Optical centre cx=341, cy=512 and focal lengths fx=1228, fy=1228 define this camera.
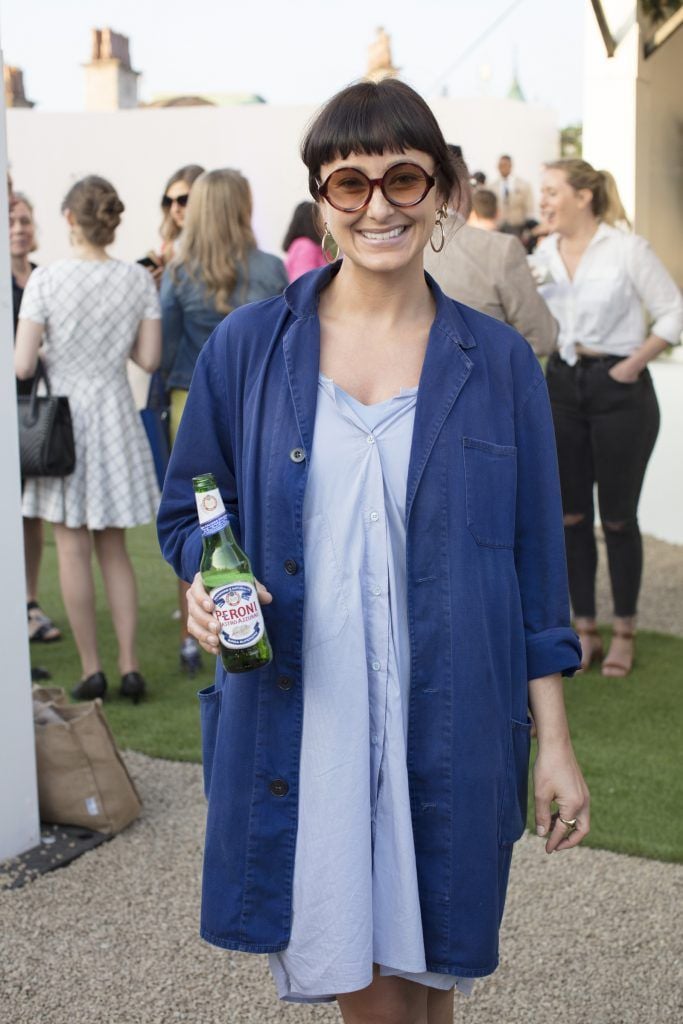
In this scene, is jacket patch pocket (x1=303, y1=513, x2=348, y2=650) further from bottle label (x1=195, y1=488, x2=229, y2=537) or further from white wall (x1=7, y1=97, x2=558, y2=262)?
white wall (x1=7, y1=97, x2=558, y2=262)

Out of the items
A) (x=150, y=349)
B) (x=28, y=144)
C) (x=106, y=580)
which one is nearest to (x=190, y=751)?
(x=106, y=580)

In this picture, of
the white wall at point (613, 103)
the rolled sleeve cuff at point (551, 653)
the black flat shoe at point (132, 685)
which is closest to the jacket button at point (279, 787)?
the rolled sleeve cuff at point (551, 653)

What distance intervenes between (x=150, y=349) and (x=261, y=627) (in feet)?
13.4

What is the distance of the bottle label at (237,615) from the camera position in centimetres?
189

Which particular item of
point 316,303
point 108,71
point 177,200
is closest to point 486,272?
point 177,200

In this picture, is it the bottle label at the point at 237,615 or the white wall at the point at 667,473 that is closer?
the bottle label at the point at 237,615

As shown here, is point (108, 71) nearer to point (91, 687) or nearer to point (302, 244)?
point (302, 244)

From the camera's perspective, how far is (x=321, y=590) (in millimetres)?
1989

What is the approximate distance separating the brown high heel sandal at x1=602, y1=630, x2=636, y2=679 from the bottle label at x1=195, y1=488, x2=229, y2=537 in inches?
181

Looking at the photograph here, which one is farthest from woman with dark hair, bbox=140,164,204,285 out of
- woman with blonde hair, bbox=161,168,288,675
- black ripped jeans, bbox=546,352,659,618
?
black ripped jeans, bbox=546,352,659,618

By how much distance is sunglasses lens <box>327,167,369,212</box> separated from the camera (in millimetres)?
1986

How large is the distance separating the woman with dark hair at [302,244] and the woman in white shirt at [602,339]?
1.87 meters

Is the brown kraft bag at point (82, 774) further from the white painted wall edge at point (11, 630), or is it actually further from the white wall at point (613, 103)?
the white wall at point (613, 103)

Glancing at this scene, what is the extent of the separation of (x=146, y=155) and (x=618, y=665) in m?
14.2
